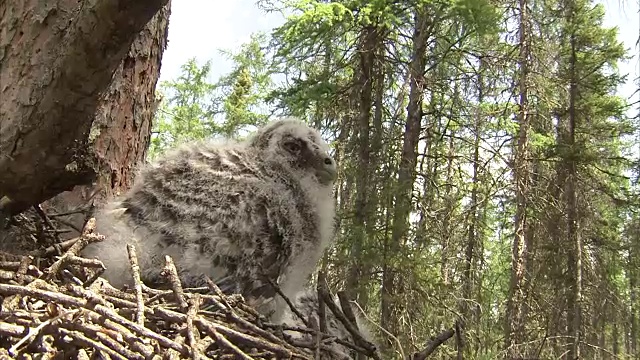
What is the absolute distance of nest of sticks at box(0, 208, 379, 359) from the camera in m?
1.49

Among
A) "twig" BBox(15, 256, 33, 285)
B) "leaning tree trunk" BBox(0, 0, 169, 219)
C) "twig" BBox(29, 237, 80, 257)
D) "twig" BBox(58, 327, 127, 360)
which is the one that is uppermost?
"leaning tree trunk" BBox(0, 0, 169, 219)

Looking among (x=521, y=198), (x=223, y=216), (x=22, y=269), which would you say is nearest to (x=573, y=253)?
(x=521, y=198)

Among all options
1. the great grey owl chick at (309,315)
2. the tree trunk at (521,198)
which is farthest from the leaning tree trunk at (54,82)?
the tree trunk at (521,198)

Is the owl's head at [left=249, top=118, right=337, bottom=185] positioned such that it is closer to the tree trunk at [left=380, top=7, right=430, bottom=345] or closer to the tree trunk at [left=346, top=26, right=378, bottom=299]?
the tree trunk at [left=346, top=26, right=378, bottom=299]

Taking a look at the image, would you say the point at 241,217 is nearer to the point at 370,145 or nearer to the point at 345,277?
the point at 345,277

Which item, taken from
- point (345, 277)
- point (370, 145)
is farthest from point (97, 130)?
point (370, 145)

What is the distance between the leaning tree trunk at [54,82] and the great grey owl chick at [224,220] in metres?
0.33

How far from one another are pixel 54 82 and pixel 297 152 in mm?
1512

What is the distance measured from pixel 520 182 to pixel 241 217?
713 cm

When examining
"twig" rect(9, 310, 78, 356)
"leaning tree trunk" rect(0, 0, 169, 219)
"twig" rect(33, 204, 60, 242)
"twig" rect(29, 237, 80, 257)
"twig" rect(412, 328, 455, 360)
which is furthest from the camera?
"twig" rect(33, 204, 60, 242)

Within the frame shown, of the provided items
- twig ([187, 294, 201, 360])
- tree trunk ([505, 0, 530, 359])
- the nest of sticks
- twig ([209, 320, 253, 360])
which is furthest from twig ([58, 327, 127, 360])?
tree trunk ([505, 0, 530, 359])

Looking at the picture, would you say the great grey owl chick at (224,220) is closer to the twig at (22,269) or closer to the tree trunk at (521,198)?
the twig at (22,269)

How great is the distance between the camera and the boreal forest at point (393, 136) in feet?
6.74

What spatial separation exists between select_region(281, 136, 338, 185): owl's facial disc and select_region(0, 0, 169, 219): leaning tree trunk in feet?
3.57
